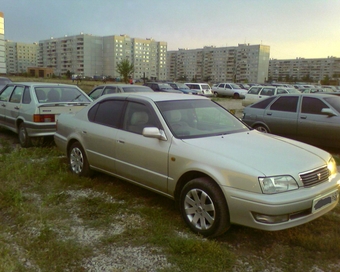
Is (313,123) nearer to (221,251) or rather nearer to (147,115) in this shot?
(147,115)

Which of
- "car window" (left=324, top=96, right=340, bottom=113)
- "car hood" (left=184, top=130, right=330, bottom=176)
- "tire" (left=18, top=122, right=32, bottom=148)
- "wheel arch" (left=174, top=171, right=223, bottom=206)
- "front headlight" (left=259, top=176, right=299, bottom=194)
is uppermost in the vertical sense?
"car window" (left=324, top=96, right=340, bottom=113)

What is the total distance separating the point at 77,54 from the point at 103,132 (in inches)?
4702

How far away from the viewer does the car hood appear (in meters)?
3.34

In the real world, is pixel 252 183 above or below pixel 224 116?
below

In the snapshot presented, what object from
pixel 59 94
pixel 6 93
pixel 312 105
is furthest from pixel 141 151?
pixel 6 93

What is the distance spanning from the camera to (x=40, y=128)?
292 inches

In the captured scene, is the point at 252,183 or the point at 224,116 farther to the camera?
the point at 224,116

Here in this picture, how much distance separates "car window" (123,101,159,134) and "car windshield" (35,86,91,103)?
3806 mm

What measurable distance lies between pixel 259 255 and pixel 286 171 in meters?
0.89

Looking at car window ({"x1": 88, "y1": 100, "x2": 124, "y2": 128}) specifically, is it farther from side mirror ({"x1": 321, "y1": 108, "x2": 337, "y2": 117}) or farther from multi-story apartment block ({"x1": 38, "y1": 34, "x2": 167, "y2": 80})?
multi-story apartment block ({"x1": 38, "y1": 34, "x2": 167, "y2": 80})

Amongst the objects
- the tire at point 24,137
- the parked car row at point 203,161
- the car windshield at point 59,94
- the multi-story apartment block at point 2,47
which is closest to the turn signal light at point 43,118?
the car windshield at point 59,94

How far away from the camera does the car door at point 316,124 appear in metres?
7.48

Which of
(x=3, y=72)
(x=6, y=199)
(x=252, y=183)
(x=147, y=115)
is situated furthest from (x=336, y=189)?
(x=3, y=72)

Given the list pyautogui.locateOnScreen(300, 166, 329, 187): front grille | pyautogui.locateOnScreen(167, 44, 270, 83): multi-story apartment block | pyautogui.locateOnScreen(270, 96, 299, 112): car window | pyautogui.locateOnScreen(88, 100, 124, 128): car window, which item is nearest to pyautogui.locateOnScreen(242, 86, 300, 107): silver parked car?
pyautogui.locateOnScreen(270, 96, 299, 112): car window
